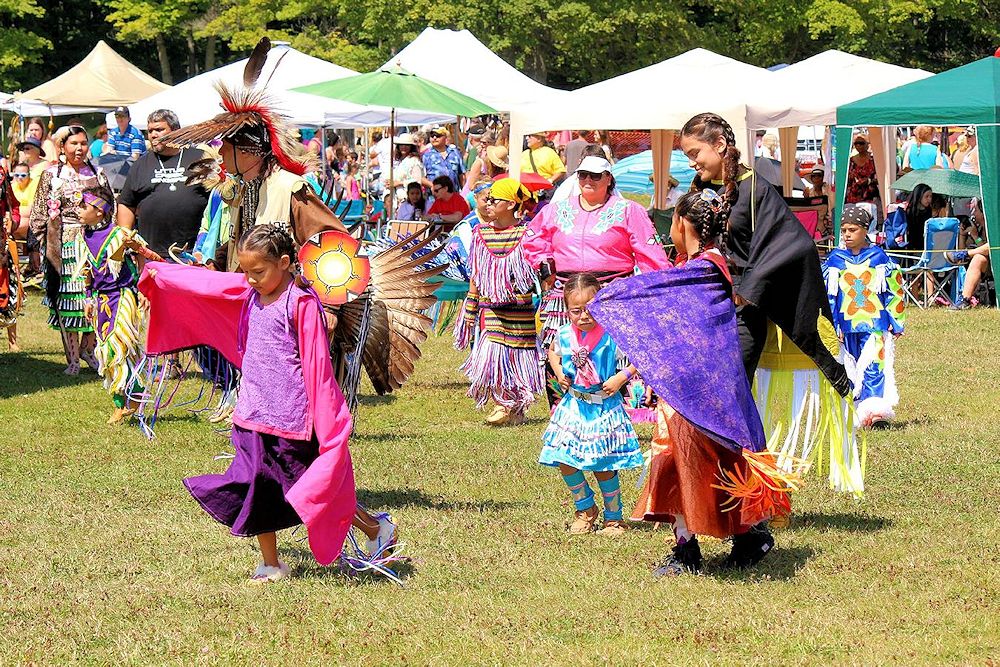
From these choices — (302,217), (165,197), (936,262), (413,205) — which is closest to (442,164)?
(413,205)

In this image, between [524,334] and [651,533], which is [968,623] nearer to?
[651,533]

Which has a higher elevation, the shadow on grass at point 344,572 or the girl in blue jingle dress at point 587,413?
the girl in blue jingle dress at point 587,413

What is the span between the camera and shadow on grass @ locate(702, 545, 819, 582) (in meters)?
4.97

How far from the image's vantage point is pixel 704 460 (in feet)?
15.9

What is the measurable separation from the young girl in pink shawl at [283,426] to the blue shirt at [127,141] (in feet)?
31.2

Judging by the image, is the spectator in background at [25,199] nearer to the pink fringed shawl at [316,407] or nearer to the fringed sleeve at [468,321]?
the fringed sleeve at [468,321]

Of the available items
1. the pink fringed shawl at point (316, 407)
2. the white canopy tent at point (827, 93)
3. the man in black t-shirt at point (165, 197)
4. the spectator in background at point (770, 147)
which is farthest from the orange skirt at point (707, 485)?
the spectator in background at point (770, 147)

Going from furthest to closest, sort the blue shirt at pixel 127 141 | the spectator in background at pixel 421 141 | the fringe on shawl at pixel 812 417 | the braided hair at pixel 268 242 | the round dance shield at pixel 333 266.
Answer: the spectator in background at pixel 421 141 < the blue shirt at pixel 127 141 < the round dance shield at pixel 333 266 < the fringe on shawl at pixel 812 417 < the braided hair at pixel 268 242

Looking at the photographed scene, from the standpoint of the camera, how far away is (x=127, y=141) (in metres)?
13.9

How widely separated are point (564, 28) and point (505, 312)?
77.9ft

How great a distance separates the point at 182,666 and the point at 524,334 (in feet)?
14.5

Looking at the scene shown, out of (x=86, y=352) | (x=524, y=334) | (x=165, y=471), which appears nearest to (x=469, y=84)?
(x=86, y=352)

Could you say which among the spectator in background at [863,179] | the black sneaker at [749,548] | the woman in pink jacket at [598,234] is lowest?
the black sneaker at [749,548]

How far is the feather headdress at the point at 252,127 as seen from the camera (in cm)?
577
